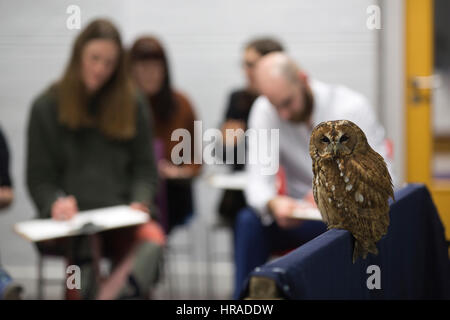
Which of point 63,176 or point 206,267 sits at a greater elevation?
point 63,176

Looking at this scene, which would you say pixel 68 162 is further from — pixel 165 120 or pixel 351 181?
pixel 351 181

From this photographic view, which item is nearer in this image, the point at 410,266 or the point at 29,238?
the point at 410,266

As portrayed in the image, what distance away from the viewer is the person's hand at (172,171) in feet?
6.19

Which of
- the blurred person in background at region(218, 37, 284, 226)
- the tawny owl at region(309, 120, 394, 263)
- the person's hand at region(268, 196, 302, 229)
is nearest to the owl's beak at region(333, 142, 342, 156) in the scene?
the tawny owl at region(309, 120, 394, 263)

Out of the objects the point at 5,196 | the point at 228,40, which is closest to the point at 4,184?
the point at 5,196

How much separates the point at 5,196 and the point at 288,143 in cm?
43

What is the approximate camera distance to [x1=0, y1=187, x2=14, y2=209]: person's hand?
3.10 ft

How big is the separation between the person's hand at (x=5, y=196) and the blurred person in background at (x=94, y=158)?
26cm

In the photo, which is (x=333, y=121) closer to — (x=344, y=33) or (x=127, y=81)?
(x=127, y=81)

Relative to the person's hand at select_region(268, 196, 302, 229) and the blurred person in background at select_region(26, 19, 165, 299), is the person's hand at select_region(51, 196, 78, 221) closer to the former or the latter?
the blurred person in background at select_region(26, 19, 165, 299)

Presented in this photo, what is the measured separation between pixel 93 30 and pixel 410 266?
0.66 meters
